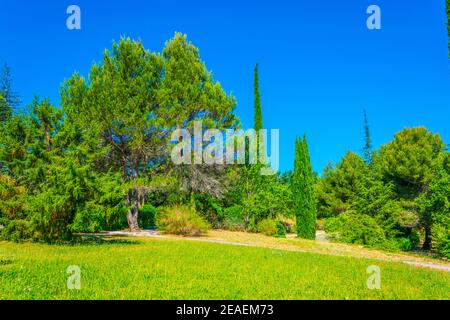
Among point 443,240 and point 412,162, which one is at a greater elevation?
point 412,162

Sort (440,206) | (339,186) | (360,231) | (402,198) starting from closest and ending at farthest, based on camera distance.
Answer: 1. (440,206)
2. (360,231)
3. (402,198)
4. (339,186)

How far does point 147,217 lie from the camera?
33094 mm

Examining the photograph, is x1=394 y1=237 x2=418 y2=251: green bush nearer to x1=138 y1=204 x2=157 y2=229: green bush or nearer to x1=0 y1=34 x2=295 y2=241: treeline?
x1=0 y1=34 x2=295 y2=241: treeline

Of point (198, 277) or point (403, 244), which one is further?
point (403, 244)

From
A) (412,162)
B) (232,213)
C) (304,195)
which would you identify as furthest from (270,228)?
(412,162)

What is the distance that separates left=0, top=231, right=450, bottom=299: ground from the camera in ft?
26.1

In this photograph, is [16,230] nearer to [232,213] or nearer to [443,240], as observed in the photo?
[232,213]

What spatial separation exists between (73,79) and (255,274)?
23.0 m

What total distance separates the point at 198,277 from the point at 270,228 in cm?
2178

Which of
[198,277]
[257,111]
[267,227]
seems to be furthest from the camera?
[257,111]

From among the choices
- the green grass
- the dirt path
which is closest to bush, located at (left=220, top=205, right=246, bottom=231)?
the dirt path

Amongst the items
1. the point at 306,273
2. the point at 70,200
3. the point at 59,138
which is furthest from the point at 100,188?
the point at 306,273

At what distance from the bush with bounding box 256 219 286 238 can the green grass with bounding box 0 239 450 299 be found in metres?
16.2
